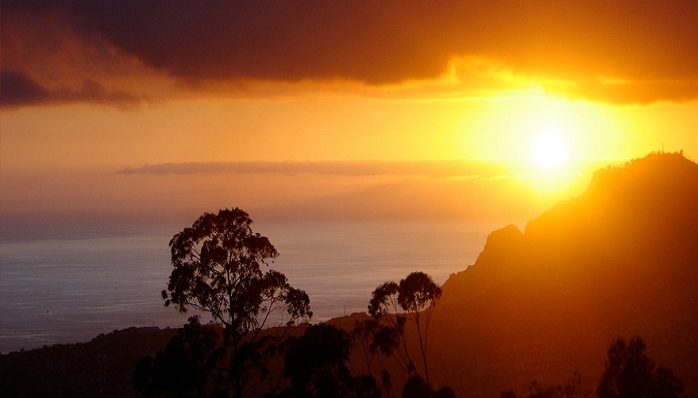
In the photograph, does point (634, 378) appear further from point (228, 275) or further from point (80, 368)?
point (80, 368)

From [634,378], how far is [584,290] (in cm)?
3200

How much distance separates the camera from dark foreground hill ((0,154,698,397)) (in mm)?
71312

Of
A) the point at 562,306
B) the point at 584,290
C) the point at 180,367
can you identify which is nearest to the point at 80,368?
the point at 180,367

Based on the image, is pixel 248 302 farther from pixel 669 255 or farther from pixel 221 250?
pixel 669 255

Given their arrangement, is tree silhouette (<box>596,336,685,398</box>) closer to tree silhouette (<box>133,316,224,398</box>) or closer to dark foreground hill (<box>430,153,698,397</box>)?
dark foreground hill (<box>430,153,698,397</box>)

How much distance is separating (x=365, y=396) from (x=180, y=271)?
11.9 meters

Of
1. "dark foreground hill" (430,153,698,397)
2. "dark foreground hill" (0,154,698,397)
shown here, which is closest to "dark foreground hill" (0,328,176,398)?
"dark foreground hill" (0,154,698,397)

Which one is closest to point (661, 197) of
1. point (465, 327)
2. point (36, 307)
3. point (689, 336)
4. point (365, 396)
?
point (689, 336)

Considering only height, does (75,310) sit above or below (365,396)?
above

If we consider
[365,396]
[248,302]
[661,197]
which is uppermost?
[661,197]

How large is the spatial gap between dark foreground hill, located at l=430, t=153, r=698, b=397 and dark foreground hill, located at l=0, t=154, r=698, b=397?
102 mm

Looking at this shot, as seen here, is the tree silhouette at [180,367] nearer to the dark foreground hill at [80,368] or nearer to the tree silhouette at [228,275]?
the tree silhouette at [228,275]

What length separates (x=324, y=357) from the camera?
47219mm

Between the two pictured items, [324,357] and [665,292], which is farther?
[665,292]
